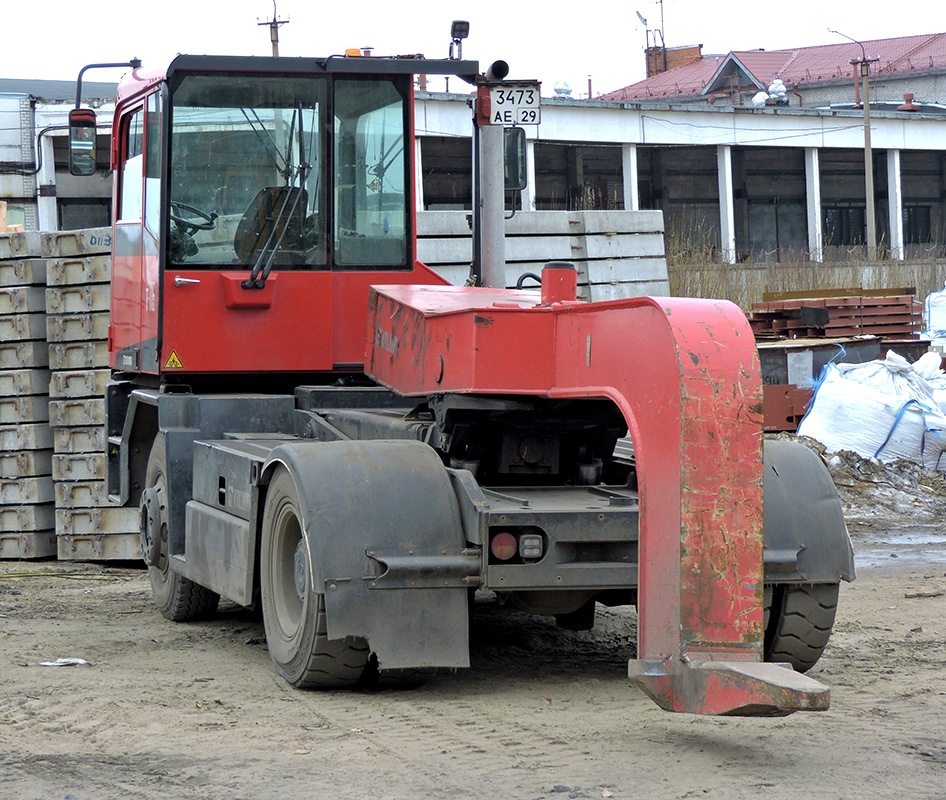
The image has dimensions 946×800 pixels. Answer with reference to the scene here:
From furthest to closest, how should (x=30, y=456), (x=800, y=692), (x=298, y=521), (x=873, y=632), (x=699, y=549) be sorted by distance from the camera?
(x=30, y=456)
(x=873, y=632)
(x=298, y=521)
(x=699, y=549)
(x=800, y=692)

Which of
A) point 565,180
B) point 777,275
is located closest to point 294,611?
point 777,275

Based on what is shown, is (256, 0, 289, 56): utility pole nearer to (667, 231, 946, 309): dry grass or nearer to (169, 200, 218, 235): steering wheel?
(667, 231, 946, 309): dry grass

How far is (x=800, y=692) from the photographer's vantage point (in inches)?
182

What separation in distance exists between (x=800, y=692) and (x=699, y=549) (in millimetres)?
618

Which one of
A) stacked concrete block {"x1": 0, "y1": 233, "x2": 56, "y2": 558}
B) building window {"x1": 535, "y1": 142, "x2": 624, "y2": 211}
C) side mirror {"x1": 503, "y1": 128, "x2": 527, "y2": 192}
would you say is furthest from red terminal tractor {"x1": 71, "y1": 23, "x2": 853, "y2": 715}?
building window {"x1": 535, "y1": 142, "x2": 624, "y2": 211}

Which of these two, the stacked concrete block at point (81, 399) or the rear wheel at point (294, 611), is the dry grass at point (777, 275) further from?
the rear wheel at point (294, 611)

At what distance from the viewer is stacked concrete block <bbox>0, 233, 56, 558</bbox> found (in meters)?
12.5

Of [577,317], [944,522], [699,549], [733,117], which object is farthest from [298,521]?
[733,117]

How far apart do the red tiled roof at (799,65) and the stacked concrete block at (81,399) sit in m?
54.6

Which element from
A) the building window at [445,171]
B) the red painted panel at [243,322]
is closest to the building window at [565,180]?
the building window at [445,171]

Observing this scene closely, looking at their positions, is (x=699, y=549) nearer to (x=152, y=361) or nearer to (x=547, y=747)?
(x=547, y=747)

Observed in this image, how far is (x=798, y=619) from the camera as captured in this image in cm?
623

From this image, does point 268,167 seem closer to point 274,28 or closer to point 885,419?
point 885,419

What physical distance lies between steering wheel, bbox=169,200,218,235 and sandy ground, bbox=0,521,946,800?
2.23m
